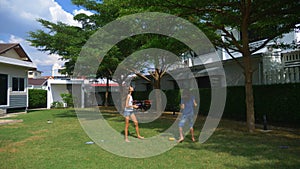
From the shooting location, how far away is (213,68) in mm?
17172

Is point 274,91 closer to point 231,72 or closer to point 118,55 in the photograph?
point 231,72

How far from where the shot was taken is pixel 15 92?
19266mm

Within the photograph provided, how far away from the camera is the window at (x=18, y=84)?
19.5 metres

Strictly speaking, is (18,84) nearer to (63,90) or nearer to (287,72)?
(63,90)

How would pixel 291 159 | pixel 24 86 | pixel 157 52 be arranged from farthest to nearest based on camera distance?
1. pixel 24 86
2. pixel 157 52
3. pixel 291 159

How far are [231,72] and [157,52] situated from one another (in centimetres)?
Answer: 576

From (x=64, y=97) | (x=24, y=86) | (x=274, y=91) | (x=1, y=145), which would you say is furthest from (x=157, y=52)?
(x=64, y=97)

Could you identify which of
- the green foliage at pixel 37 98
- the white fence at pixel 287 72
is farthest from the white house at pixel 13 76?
the white fence at pixel 287 72

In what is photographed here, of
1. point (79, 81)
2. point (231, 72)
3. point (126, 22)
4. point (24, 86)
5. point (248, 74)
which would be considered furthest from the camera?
point (79, 81)

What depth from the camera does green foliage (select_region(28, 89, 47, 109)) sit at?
25594 millimetres

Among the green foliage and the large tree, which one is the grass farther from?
the green foliage

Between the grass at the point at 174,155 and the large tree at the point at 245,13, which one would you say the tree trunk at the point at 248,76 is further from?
the grass at the point at 174,155

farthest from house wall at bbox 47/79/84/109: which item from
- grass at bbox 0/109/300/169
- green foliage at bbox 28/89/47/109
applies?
grass at bbox 0/109/300/169

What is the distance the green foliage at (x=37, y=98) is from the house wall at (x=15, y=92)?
5.14 metres
